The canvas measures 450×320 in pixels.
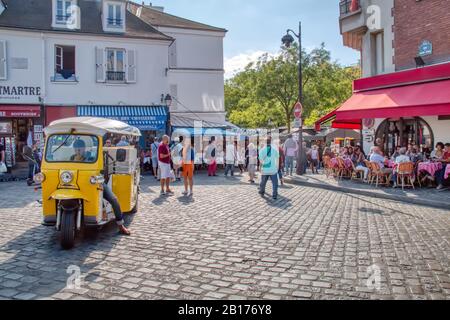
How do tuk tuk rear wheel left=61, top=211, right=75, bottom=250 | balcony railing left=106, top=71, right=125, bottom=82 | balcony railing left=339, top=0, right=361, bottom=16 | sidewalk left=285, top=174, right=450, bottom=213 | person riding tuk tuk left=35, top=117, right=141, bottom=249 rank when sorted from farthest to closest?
1. balcony railing left=106, top=71, right=125, bottom=82
2. balcony railing left=339, top=0, right=361, bottom=16
3. sidewalk left=285, top=174, right=450, bottom=213
4. person riding tuk tuk left=35, top=117, right=141, bottom=249
5. tuk tuk rear wheel left=61, top=211, right=75, bottom=250

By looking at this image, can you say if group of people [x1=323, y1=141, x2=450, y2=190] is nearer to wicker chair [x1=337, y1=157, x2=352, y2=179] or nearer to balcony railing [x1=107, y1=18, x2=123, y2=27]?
wicker chair [x1=337, y1=157, x2=352, y2=179]

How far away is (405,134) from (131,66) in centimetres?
1374

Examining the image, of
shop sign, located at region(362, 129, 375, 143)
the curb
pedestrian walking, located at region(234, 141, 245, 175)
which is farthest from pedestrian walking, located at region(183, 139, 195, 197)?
pedestrian walking, located at region(234, 141, 245, 175)

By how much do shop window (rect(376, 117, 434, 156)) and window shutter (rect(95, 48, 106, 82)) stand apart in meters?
13.7

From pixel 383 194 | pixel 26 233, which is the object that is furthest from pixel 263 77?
pixel 26 233

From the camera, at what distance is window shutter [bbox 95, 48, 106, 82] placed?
2033cm

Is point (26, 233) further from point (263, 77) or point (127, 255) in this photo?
point (263, 77)

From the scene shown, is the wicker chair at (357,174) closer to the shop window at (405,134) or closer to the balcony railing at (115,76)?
the shop window at (405,134)

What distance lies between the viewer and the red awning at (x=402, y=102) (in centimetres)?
1175

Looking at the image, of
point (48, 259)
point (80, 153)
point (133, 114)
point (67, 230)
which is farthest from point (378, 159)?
point (133, 114)

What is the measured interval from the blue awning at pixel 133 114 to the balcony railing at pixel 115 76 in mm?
1477

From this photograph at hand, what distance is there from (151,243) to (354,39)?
656 inches

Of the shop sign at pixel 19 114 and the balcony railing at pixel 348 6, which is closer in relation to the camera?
the balcony railing at pixel 348 6

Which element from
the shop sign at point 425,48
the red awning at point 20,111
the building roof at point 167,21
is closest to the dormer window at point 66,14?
the red awning at point 20,111
